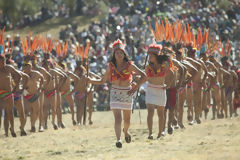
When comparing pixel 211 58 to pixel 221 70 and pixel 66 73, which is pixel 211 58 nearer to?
pixel 221 70

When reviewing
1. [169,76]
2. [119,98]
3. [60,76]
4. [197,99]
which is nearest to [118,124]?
[119,98]

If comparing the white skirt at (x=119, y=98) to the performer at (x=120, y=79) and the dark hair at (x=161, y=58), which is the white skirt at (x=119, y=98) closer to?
the performer at (x=120, y=79)

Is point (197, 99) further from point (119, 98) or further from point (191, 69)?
point (119, 98)

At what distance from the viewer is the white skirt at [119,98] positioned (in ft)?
35.7

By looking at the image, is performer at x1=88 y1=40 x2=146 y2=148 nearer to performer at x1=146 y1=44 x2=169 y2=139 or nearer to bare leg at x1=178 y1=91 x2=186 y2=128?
performer at x1=146 y1=44 x2=169 y2=139

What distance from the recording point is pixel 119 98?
35.8 feet

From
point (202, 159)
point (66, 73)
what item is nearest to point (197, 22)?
point (66, 73)

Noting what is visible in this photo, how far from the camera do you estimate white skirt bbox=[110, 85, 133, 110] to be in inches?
428

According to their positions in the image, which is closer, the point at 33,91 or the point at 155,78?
the point at 155,78

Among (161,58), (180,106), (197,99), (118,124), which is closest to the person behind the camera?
(118,124)

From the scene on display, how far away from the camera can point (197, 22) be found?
1230 inches

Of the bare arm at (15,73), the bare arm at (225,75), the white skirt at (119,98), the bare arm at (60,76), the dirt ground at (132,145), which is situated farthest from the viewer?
the bare arm at (225,75)

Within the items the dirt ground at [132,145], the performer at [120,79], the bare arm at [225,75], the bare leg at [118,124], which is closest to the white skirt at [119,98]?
the performer at [120,79]

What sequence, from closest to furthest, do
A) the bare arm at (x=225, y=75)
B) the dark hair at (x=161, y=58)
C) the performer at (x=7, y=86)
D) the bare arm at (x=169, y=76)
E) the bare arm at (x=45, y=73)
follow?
the dark hair at (x=161, y=58) → the bare arm at (x=169, y=76) → the performer at (x=7, y=86) → the bare arm at (x=45, y=73) → the bare arm at (x=225, y=75)
